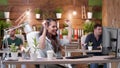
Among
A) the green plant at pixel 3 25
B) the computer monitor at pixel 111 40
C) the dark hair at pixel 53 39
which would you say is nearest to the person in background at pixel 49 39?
the dark hair at pixel 53 39

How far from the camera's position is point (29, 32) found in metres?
5.70

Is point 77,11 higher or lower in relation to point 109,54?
higher

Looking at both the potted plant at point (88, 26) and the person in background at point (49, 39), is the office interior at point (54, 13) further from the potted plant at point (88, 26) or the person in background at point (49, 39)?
the person in background at point (49, 39)

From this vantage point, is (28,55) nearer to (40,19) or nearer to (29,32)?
(29,32)

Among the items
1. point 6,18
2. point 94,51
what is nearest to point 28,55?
point 94,51

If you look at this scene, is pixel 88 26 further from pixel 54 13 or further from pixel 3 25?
A: pixel 3 25

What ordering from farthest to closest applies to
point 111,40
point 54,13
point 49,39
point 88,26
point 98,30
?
1. point 54,13
2. point 88,26
3. point 98,30
4. point 49,39
5. point 111,40

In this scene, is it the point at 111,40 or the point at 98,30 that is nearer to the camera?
the point at 111,40

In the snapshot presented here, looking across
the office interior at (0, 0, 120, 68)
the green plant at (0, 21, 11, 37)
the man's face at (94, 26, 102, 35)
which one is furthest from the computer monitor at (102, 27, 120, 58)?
the green plant at (0, 21, 11, 37)

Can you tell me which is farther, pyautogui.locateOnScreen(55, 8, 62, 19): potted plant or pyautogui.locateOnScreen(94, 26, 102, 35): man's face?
pyautogui.locateOnScreen(55, 8, 62, 19): potted plant

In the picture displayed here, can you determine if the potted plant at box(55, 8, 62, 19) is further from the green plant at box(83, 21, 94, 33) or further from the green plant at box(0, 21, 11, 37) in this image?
the green plant at box(0, 21, 11, 37)

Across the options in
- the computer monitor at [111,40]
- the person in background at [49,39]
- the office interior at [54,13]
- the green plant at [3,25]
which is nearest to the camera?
the computer monitor at [111,40]

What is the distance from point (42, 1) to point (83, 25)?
1.35 m

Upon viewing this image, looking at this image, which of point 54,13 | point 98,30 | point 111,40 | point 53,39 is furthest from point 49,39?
point 54,13
